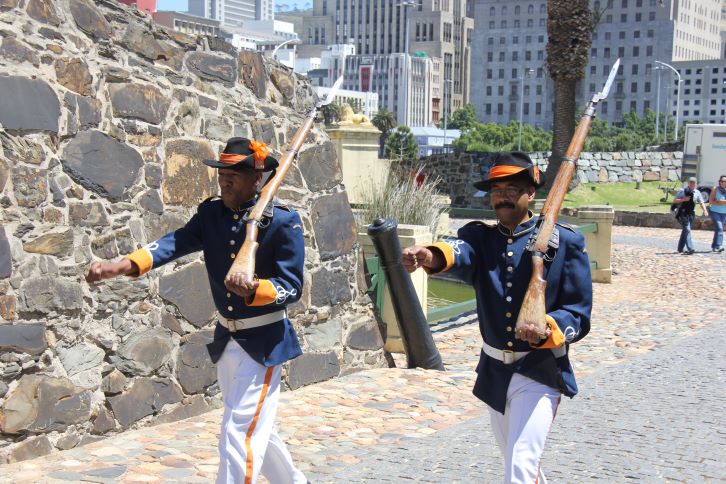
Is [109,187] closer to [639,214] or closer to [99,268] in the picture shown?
[99,268]

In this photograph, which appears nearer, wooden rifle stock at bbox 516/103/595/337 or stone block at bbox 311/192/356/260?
wooden rifle stock at bbox 516/103/595/337

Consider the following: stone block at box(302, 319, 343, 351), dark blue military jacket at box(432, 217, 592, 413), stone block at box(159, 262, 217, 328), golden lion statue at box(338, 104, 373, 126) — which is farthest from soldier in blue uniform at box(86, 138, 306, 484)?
golden lion statue at box(338, 104, 373, 126)

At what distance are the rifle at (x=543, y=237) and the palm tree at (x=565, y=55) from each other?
78.0 ft

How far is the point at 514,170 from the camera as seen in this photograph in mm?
4512

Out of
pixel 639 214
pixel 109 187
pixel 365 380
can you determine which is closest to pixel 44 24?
pixel 109 187

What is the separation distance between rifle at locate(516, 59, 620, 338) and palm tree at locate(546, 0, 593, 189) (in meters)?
23.8

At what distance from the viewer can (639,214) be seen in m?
28.6

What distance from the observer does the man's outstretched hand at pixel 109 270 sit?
477 cm

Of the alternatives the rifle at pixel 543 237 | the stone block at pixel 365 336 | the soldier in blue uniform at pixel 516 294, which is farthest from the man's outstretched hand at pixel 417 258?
the stone block at pixel 365 336

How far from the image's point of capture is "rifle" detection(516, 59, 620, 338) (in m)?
4.19

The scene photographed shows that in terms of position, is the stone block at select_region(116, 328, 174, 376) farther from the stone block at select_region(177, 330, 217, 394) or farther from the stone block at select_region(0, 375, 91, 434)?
the stone block at select_region(0, 375, 91, 434)

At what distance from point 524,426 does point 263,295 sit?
126 centimetres

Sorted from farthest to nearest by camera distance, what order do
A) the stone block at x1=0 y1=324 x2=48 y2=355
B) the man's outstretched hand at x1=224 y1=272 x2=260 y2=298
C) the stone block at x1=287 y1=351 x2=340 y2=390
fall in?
the stone block at x1=287 y1=351 x2=340 y2=390, the stone block at x1=0 y1=324 x2=48 y2=355, the man's outstretched hand at x1=224 y1=272 x2=260 y2=298

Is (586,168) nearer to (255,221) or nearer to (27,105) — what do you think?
(27,105)
